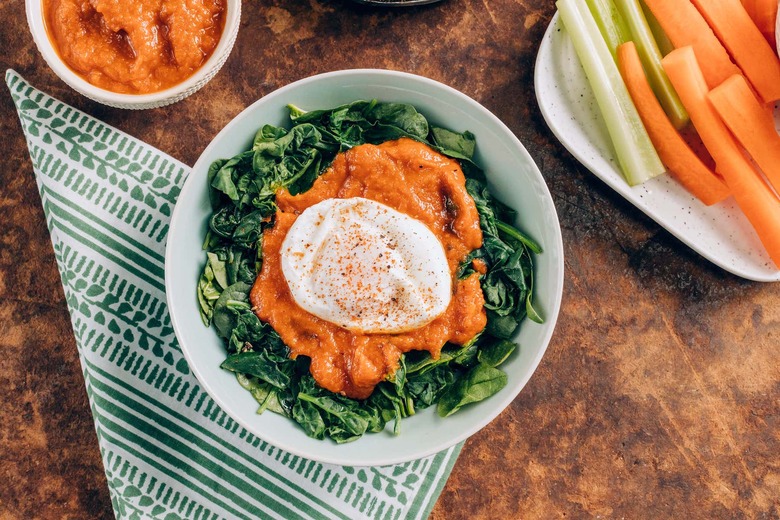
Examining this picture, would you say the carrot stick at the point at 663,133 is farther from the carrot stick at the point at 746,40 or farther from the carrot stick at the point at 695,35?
the carrot stick at the point at 746,40

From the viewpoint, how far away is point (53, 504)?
3.36 metres

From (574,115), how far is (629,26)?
1.69ft

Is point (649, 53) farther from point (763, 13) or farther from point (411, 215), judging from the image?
point (411, 215)

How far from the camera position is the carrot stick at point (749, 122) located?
3.18 m

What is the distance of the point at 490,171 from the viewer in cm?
304

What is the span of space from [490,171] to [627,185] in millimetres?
754

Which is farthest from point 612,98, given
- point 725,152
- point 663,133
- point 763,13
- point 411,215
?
point 411,215

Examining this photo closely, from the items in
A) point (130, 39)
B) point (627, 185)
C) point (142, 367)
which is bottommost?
point (142, 367)

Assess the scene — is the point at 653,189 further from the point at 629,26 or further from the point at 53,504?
the point at 53,504

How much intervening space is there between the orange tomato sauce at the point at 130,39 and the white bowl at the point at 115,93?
30 millimetres

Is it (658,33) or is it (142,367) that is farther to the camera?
(658,33)

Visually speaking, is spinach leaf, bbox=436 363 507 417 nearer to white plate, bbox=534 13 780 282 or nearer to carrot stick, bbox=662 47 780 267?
white plate, bbox=534 13 780 282

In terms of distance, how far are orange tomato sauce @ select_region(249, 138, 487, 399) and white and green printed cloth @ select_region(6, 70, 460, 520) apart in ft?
2.01

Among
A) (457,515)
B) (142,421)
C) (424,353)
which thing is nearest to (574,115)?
(424,353)
